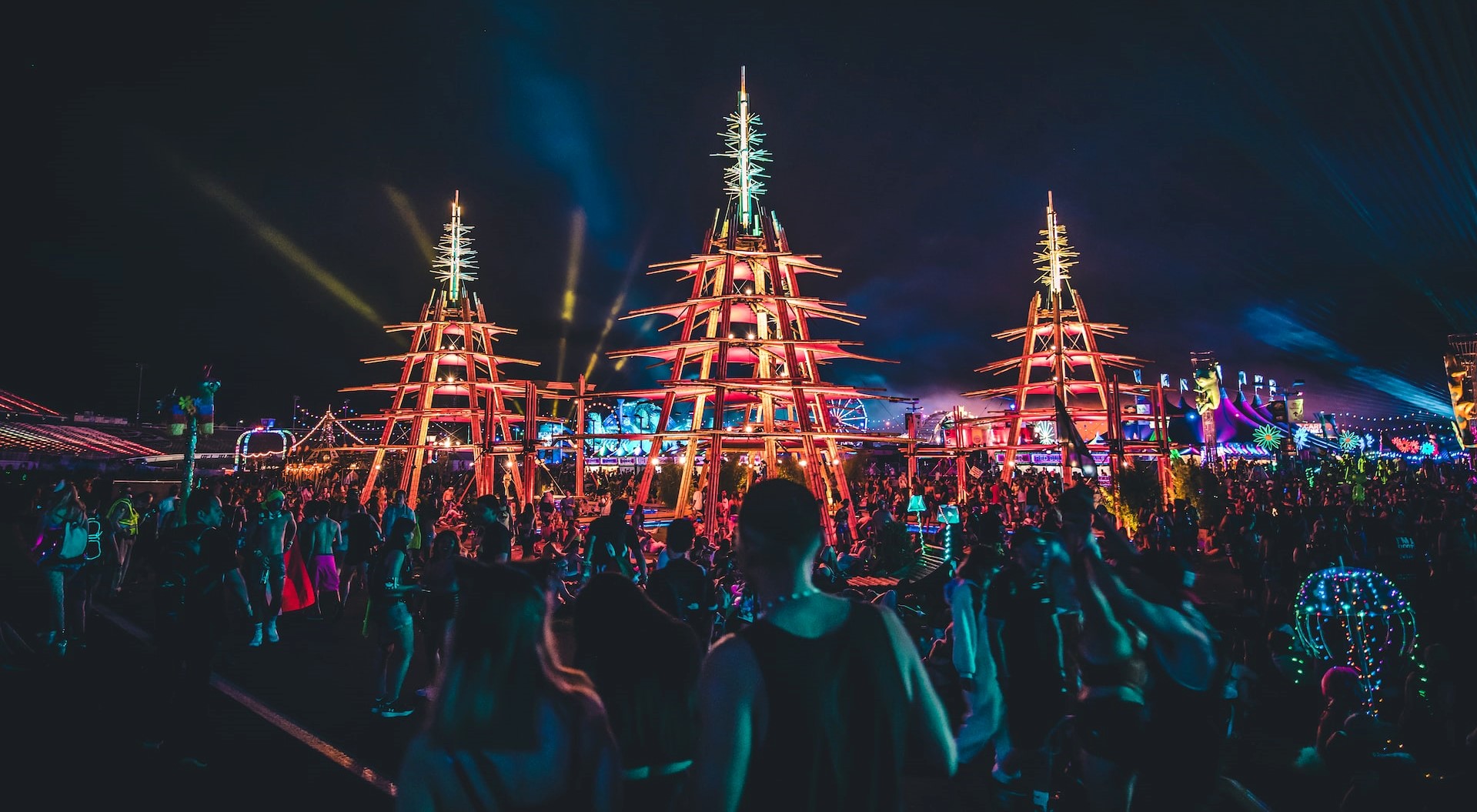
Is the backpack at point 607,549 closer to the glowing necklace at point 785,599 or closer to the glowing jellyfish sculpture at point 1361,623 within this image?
the glowing necklace at point 785,599

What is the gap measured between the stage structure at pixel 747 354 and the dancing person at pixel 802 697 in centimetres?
2064

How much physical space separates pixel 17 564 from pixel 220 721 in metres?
3.78

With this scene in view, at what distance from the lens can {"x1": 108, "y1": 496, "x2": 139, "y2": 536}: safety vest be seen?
1431 cm

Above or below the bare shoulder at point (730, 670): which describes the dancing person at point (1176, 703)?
below

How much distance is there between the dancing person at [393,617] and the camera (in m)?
7.00

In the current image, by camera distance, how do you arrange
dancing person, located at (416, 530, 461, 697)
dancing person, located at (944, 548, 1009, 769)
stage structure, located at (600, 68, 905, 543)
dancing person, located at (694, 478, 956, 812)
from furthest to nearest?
stage structure, located at (600, 68, 905, 543), dancing person, located at (416, 530, 461, 697), dancing person, located at (944, 548, 1009, 769), dancing person, located at (694, 478, 956, 812)

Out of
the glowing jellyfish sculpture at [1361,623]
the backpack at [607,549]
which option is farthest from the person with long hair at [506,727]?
the glowing jellyfish sculpture at [1361,623]

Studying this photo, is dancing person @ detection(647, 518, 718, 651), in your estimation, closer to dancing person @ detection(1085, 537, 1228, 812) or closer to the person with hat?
dancing person @ detection(1085, 537, 1228, 812)

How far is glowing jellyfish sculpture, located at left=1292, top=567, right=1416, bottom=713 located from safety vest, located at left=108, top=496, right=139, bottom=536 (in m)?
18.8

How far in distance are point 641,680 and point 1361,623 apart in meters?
7.89

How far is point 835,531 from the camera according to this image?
23.3 metres

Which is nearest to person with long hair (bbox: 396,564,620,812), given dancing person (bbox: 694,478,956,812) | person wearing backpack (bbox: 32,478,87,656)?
dancing person (bbox: 694,478,956,812)

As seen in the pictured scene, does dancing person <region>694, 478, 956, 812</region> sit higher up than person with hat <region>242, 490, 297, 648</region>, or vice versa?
dancing person <region>694, 478, 956, 812</region>

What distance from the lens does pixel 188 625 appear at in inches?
243
